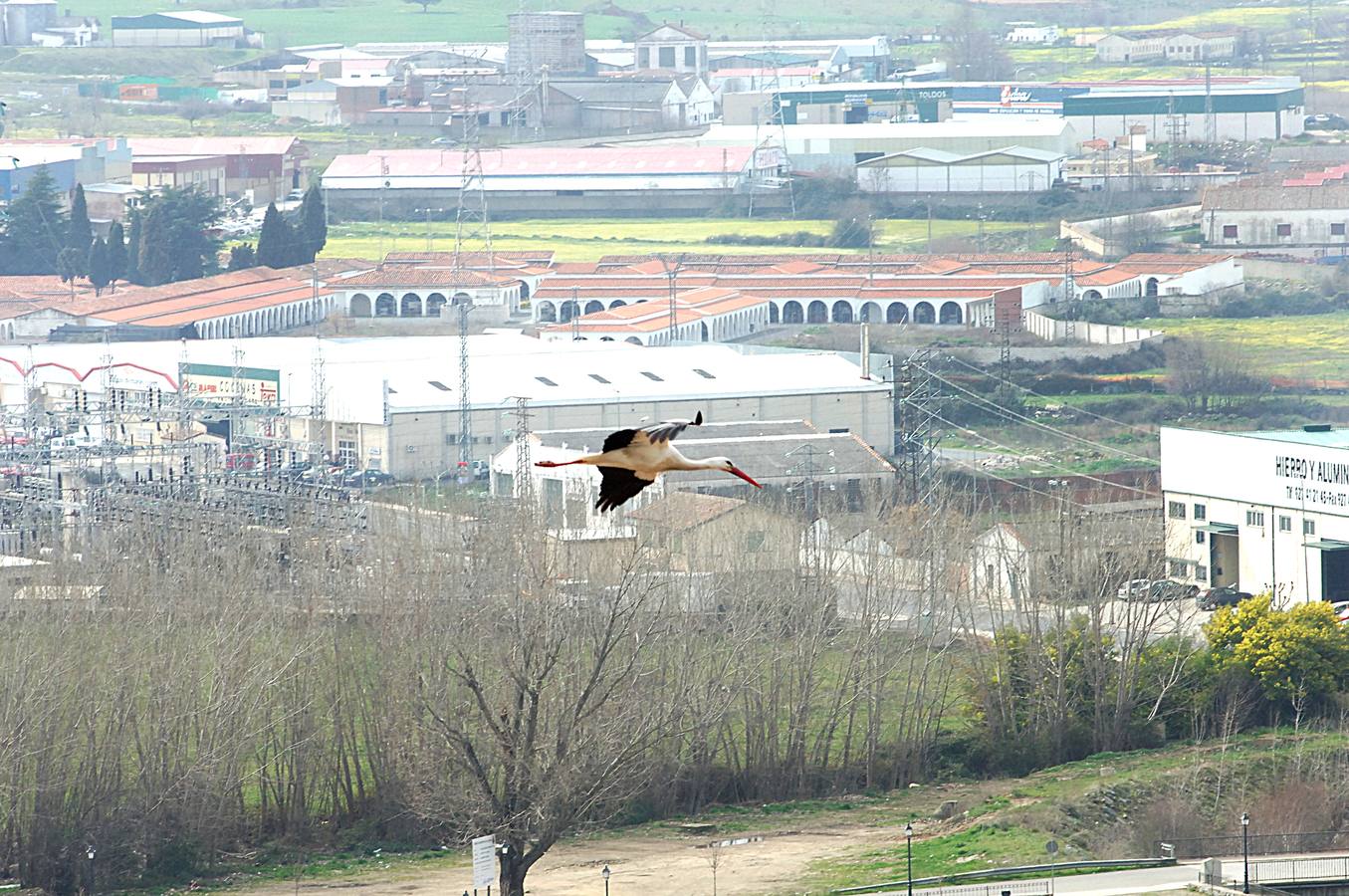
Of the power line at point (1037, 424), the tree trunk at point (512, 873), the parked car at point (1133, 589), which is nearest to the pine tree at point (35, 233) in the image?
the power line at point (1037, 424)

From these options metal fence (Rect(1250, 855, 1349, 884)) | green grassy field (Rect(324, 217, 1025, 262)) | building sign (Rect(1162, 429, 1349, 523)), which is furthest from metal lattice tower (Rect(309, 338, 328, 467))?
green grassy field (Rect(324, 217, 1025, 262))

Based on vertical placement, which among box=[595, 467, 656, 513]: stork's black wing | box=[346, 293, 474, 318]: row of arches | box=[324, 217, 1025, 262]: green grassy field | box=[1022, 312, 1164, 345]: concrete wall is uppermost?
box=[595, 467, 656, 513]: stork's black wing

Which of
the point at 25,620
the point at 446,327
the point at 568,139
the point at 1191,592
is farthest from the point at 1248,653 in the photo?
the point at 568,139

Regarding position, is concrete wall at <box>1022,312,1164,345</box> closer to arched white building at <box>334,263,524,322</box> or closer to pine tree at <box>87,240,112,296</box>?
arched white building at <box>334,263,524,322</box>

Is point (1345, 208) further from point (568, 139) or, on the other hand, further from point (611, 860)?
point (611, 860)

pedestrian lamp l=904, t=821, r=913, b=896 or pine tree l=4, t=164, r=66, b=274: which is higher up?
pine tree l=4, t=164, r=66, b=274

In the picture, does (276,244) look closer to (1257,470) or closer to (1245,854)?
(1257,470)

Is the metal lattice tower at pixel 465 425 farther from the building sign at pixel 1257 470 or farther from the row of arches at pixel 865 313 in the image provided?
the row of arches at pixel 865 313
